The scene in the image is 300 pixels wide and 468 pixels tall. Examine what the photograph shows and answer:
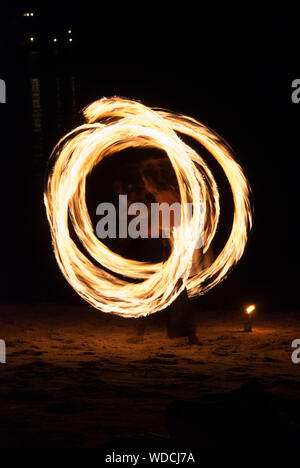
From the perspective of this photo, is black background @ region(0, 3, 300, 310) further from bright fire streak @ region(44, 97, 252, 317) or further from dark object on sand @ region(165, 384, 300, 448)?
dark object on sand @ region(165, 384, 300, 448)

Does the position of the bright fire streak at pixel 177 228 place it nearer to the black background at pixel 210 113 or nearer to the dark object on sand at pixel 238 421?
the black background at pixel 210 113

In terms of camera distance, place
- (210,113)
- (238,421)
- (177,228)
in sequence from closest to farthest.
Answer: (238,421), (177,228), (210,113)

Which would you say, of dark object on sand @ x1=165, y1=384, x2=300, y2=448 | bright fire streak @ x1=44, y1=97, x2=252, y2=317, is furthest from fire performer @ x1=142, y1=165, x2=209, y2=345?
dark object on sand @ x1=165, y1=384, x2=300, y2=448

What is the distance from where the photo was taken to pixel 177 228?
795 cm

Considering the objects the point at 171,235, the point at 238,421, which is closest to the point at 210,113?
the point at 171,235

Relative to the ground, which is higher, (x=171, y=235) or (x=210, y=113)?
(x=210, y=113)

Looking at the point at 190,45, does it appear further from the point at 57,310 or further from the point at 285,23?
the point at 57,310

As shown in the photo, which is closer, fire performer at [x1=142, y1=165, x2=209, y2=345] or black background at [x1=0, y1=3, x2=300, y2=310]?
fire performer at [x1=142, y1=165, x2=209, y2=345]

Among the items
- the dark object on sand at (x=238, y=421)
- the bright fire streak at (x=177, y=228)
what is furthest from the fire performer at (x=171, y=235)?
the dark object on sand at (x=238, y=421)

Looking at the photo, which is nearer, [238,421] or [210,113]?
[238,421]

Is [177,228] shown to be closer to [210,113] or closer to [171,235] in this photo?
[171,235]

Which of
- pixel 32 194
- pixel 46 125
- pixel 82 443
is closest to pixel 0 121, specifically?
pixel 46 125

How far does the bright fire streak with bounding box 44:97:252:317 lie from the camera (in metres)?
7.89

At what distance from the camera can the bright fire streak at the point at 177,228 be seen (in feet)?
25.9
